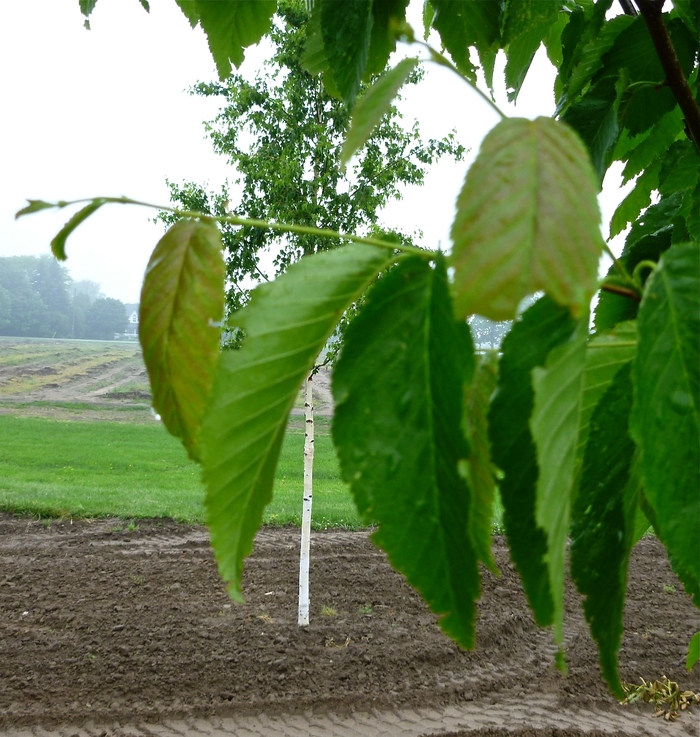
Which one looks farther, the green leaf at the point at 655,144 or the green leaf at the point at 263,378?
the green leaf at the point at 655,144

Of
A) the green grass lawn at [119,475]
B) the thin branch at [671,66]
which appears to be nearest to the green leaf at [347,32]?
the thin branch at [671,66]

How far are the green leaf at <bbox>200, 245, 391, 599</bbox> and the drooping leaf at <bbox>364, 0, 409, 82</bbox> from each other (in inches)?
9.6

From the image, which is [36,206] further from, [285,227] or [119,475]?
[119,475]

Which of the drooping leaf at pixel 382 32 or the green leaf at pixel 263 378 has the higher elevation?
the drooping leaf at pixel 382 32

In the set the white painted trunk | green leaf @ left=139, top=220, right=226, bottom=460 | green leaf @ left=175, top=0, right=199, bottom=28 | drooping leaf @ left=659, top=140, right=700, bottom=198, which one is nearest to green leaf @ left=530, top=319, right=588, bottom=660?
green leaf @ left=139, top=220, right=226, bottom=460

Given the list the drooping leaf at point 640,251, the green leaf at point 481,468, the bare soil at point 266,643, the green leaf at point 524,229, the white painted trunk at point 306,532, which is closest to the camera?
the green leaf at point 524,229

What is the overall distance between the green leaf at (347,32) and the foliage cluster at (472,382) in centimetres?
19

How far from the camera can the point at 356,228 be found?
402 cm

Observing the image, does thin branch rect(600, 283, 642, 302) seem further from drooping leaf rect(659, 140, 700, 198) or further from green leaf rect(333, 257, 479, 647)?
drooping leaf rect(659, 140, 700, 198)

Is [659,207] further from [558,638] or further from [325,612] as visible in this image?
[325,612]

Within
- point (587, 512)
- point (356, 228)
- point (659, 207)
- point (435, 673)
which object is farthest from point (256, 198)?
point (587, 512)

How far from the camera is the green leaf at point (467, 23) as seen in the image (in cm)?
44

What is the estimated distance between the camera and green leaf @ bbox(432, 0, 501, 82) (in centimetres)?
44

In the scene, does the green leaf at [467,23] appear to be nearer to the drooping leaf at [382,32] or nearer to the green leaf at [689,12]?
the drooping leaf at [382,32]
